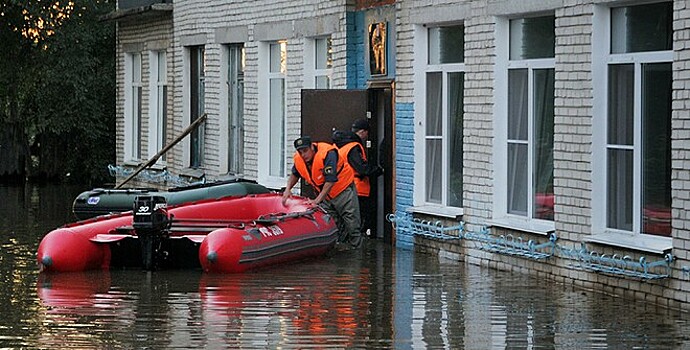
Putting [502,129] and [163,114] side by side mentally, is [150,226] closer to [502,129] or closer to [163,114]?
[502,129]

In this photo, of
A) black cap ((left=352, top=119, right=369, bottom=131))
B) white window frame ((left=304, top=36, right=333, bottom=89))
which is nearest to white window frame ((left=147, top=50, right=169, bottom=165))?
white window frame ((left=304, top=36, right=333, bottom=89))

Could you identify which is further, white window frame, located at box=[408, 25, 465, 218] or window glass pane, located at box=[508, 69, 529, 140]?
white window frame, located at box=[408, 25, 465, 218]

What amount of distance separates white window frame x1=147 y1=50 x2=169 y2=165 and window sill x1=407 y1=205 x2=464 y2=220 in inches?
476

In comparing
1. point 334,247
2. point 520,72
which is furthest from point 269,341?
point 334,247

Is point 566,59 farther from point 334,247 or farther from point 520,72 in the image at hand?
point 334,247

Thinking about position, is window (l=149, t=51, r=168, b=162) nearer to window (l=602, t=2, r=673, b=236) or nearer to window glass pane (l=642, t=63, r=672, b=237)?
window (l=602, t=2, r=673, b=236)

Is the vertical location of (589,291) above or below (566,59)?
below

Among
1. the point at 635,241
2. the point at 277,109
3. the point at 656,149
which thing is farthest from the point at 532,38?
the point at 277,109

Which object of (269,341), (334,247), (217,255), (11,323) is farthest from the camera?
(334,247)

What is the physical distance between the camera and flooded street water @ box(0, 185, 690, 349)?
477 inches

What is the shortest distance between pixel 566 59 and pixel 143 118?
1773cm

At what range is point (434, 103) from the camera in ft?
64.5

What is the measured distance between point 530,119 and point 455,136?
232cm

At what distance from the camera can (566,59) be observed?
1550cm
